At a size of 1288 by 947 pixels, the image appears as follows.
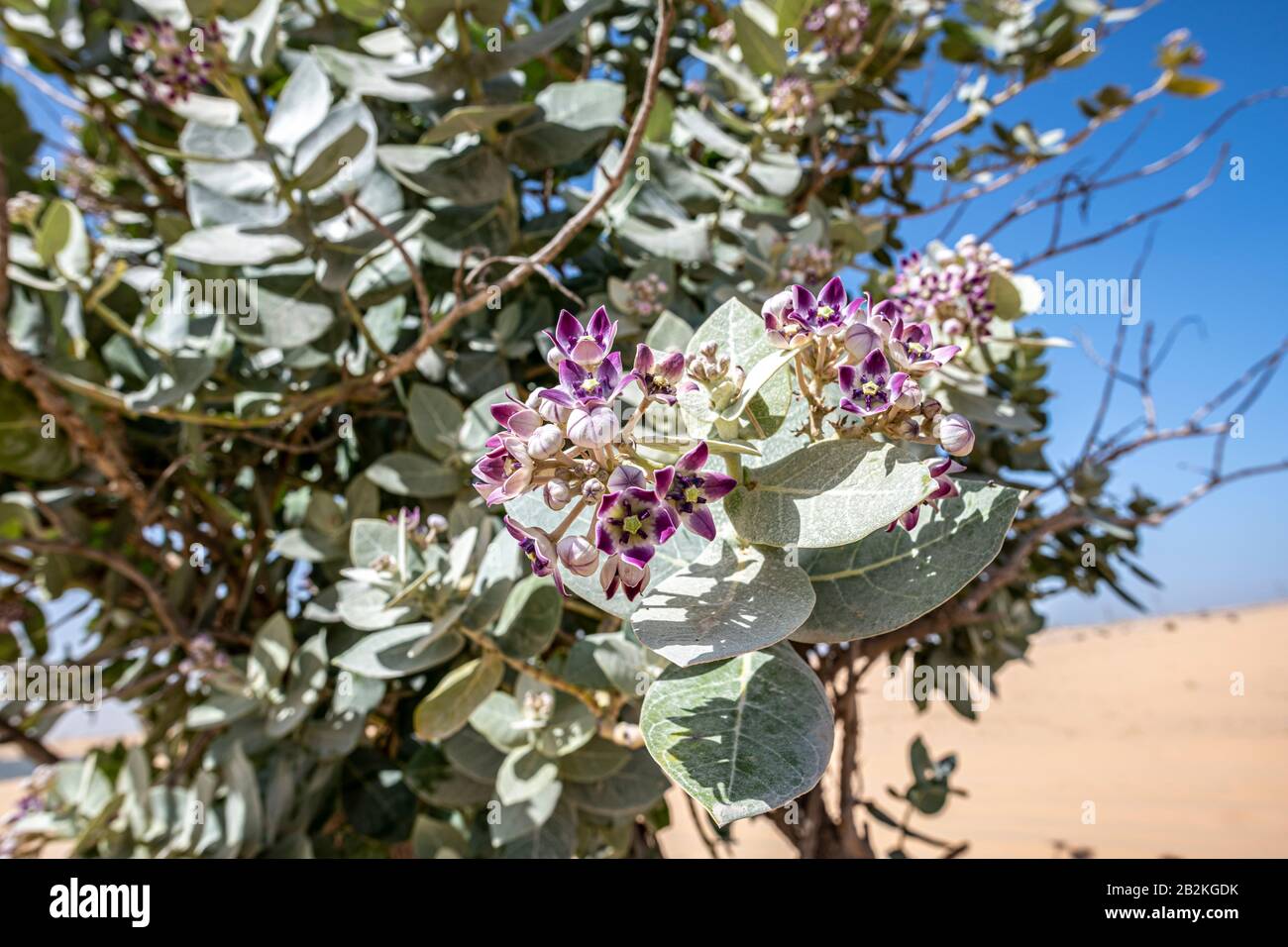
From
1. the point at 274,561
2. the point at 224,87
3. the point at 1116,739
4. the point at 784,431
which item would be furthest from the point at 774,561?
the point at 1116,739

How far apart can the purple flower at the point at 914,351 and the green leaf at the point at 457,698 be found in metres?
0.96

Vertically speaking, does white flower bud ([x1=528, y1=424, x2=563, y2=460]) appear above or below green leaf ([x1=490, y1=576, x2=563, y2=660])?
above

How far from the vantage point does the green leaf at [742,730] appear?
29.4 inches

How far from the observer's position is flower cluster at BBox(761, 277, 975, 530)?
0.85m

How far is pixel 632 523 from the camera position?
2.53ft

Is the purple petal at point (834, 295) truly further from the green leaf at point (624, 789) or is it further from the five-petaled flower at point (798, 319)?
the green leaf at point (624, 789)

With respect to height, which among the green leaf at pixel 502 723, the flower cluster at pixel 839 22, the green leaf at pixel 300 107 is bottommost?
the green leaf at pixel 502 723

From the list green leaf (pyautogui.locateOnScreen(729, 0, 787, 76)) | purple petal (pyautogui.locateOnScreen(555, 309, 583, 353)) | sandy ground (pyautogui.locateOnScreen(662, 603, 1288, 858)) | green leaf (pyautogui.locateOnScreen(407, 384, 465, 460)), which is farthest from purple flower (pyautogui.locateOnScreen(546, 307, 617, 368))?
sandy ground (pyautogui.locateOnScreen(662, 603, 1288, 858))

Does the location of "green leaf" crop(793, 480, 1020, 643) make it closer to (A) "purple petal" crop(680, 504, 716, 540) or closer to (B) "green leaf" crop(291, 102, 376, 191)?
(A) "purple petal" crop(680, 504, 716, 540)

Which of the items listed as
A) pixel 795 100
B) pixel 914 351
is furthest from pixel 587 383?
pixel 795 100

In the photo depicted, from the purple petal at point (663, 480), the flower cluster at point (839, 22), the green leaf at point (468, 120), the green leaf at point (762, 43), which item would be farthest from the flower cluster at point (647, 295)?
the purple petal at point (663, 480)

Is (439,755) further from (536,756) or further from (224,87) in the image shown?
(224,87)

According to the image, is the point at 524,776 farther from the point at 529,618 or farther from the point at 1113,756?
the point at 1113,756

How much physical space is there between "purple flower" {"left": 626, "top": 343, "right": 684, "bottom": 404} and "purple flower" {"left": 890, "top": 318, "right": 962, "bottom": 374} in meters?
0.23
